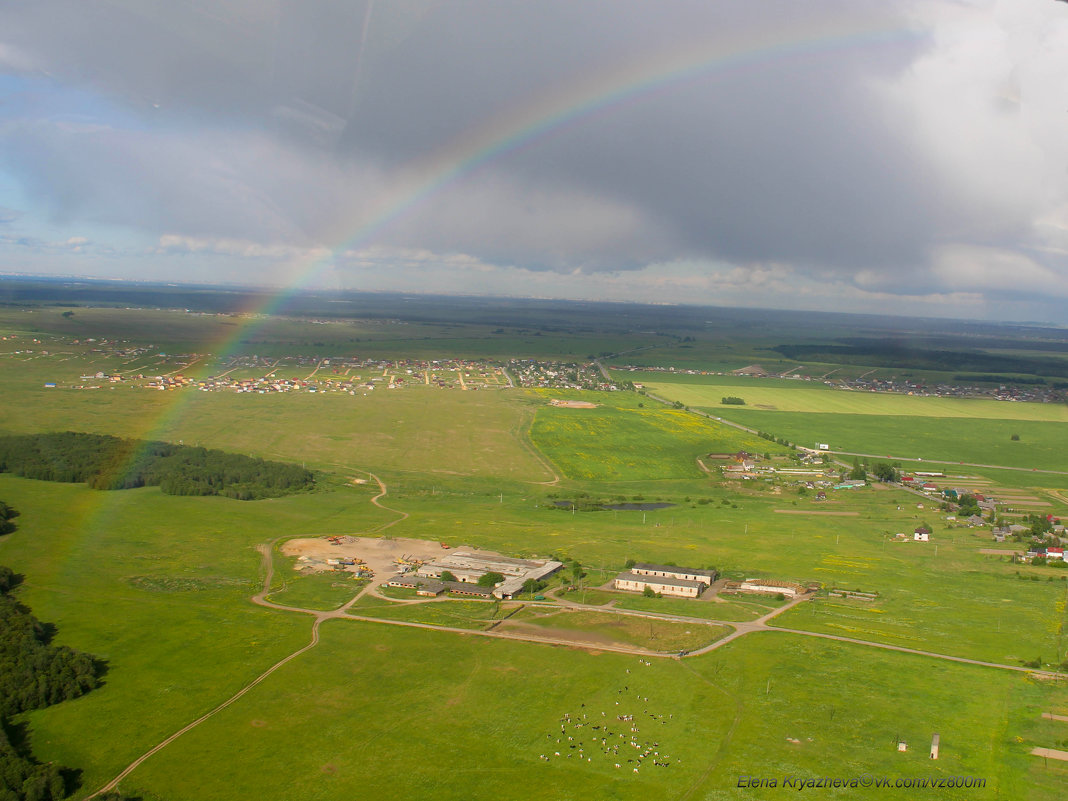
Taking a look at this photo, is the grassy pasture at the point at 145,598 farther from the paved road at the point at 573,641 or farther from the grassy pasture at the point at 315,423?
the grassy pasture at the point at 315,423

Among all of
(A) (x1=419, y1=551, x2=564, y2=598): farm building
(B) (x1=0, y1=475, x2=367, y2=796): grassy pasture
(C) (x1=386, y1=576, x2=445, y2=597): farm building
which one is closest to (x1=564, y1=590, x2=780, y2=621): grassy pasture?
(A) (x1=419, y1=551, x2=564, y2=598): farm building

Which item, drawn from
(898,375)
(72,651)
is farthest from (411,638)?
(898,375)

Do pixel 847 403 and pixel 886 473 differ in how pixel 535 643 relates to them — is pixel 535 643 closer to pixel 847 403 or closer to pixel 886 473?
pixel 886 473

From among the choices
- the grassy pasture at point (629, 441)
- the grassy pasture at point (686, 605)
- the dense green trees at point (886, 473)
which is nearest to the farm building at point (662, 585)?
A: the grassy pasture at point (686, 605)

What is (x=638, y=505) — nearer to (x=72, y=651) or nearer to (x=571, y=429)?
(x=571, y=429)

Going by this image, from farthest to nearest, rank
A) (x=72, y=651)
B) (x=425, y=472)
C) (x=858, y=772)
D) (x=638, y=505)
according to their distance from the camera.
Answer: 1. (x=425, y=472)
2. (x=638, y=505)
3. (x=72, y=651)
4. (x=858, y=772)

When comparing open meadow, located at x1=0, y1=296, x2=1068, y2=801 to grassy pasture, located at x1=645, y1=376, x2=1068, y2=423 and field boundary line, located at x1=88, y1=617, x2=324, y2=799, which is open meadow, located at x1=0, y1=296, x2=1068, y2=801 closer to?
field boundary line, located at x1=88, y1=617, x2=324, y2=799
